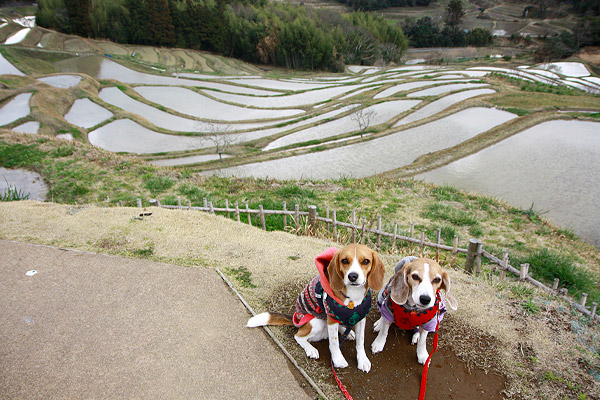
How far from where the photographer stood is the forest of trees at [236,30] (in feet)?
143

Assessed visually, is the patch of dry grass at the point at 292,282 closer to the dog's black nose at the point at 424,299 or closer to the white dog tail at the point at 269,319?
the white dog tail at the point at 269,319

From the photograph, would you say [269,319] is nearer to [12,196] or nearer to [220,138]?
[12,196]

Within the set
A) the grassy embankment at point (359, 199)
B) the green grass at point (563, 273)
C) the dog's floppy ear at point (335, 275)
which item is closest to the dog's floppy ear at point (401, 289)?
the dog's floppy ear at point (335, 275)

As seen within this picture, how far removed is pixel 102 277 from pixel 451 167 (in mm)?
12661

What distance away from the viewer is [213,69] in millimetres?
43281

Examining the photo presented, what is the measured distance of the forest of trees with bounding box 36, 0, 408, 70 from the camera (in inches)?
1720

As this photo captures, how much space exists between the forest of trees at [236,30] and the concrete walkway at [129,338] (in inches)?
1808

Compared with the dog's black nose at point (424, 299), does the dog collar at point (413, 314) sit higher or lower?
lower

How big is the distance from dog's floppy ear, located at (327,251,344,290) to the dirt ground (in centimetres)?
94

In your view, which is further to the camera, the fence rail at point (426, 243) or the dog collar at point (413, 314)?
the fence rail at point (426, 243)

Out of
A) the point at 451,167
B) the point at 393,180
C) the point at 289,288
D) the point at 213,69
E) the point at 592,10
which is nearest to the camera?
the point at 289,288

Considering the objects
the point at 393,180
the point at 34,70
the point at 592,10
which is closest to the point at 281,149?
the point at 393,180

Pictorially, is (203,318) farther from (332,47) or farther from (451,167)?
(332,47)

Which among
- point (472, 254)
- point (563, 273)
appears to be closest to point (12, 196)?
point (472, 254)
